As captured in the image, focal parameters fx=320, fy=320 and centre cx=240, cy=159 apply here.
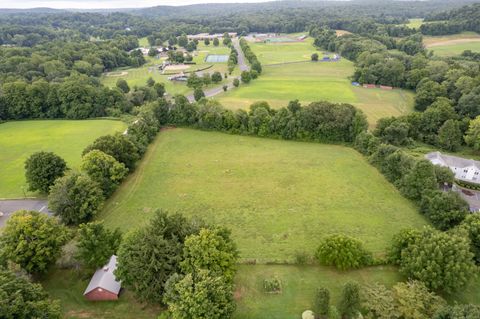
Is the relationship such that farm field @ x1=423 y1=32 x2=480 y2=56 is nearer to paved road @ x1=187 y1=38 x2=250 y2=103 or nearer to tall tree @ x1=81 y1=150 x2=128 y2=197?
paved road @ x1=187 y1=38 x2=250 y2=103

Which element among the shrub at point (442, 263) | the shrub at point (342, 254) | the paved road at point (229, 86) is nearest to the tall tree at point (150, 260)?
the shrub at point (342, 254)

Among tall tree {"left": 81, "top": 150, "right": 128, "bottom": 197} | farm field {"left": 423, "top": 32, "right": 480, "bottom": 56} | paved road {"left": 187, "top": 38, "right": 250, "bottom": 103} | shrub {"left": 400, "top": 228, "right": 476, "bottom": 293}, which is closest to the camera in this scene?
shrub {"left": 400, "top": 228, "right": 476, "bottom": 293}

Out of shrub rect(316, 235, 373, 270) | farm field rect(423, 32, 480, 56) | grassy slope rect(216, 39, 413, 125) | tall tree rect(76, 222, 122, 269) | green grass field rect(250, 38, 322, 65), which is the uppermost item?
farm field rect(423, 32, 480, 56)

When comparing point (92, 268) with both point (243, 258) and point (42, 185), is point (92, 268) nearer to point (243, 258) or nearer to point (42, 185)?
point (243, 258)

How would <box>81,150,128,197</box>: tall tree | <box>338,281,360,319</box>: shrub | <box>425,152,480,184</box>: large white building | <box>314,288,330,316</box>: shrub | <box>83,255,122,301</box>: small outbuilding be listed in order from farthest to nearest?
<box>425,152,480,184</box>: large white building
<box>81,150,128,197</box>: tall tree
<box>83,255,122,301</box>: small outbuilding
<box>314,288,330,316</box>: shrub
<box>338,281,360,319</box>: shrub

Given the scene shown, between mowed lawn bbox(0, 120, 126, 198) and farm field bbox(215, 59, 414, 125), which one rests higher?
farm field bbox(215, 59, 414, 125)

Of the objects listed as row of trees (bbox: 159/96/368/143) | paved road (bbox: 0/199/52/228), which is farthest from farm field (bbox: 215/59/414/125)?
paved road (bbox: 0/199/52/228)

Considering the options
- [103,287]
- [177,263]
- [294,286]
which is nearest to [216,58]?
[294,286]
